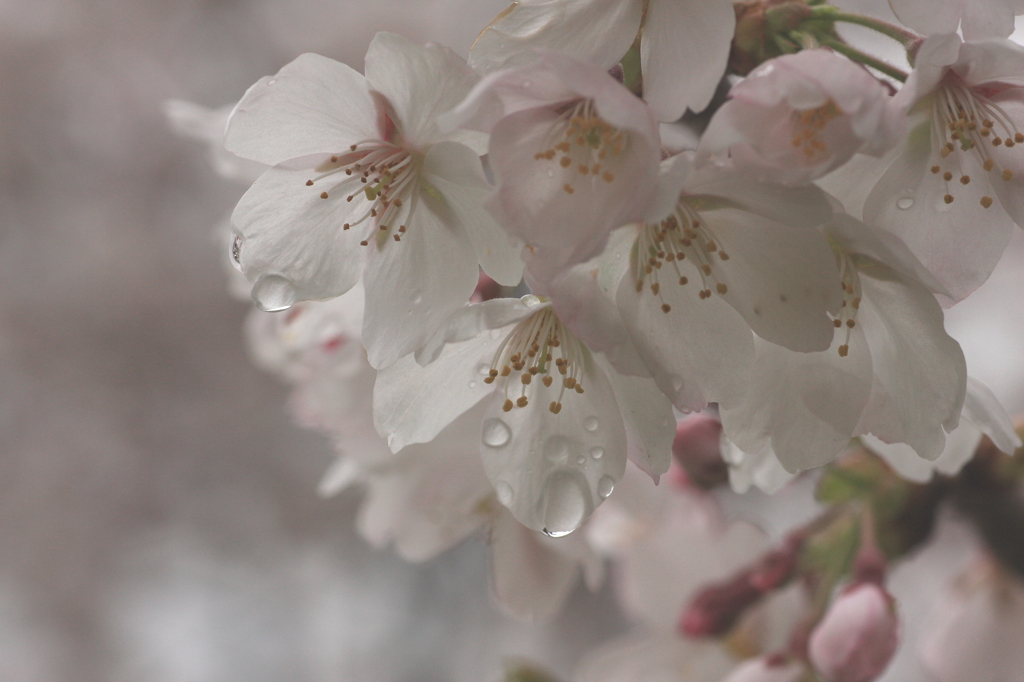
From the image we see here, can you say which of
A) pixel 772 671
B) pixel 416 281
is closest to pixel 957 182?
pixel 416 281

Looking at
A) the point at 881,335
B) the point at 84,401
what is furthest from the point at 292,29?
the point at 881,335

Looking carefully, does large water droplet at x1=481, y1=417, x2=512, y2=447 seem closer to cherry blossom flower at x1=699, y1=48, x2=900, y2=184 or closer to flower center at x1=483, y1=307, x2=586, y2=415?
flower center at x1=483, y1=307, x2=586, y2=415

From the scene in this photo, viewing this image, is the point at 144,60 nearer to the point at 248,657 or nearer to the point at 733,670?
the point at 248,657

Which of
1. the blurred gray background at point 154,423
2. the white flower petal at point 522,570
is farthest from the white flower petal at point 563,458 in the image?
the blurred gray background at point 154,423

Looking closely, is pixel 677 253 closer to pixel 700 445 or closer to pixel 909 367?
pixel 909 367

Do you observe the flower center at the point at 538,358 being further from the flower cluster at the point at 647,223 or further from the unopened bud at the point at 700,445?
the unopened bud at the point at 700,445

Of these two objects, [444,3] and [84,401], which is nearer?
[444,3]

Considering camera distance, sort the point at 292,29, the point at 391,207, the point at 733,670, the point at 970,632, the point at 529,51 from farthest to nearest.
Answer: the point at 292,29
the point at 970,632
the point at 733,670
the point at 391,207
the point at 529,51
